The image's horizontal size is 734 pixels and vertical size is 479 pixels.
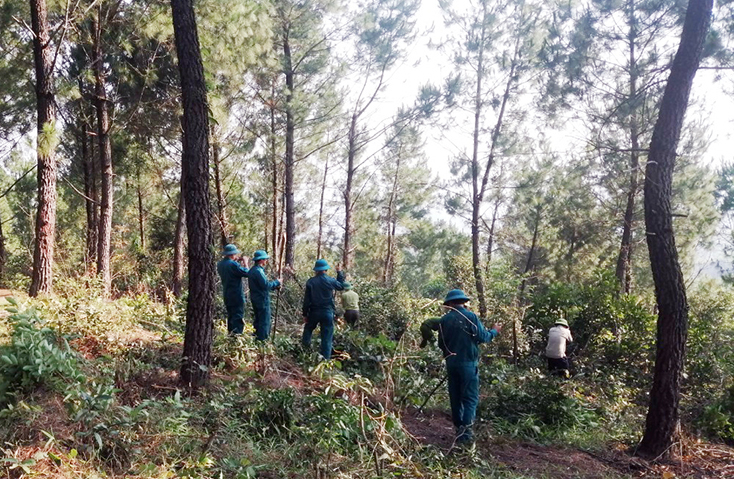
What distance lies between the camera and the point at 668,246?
600cm

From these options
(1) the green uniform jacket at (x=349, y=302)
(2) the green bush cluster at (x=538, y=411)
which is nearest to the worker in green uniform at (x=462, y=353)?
(2) the green bush cluster at (x=538, y=411)

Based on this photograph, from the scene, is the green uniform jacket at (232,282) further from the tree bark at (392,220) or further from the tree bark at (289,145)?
the tree bark at (392,220)

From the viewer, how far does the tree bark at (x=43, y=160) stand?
29.6 ft

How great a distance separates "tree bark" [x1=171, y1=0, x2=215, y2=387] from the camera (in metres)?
5.72

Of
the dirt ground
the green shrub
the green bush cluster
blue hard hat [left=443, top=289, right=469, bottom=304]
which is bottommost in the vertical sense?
the dirt ground

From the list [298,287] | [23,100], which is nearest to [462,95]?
[298,287]

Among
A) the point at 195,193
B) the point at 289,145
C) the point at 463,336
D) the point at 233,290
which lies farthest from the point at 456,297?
the point at 289,145

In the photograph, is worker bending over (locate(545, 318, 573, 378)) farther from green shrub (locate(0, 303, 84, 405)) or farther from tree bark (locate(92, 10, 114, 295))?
tree bark (locate(92, 10, 114, 295))

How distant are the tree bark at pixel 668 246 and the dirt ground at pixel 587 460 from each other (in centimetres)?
30

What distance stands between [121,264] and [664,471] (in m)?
19.0

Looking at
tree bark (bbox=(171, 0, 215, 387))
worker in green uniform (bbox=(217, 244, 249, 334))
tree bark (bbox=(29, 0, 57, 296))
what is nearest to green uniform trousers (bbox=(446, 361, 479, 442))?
tree bark (bbox=(171, 0, 215, 387))

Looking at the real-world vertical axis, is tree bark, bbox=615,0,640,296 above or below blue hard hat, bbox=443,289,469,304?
above

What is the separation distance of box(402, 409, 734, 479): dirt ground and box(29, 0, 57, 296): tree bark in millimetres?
7139

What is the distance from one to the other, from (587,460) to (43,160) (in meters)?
9.78
